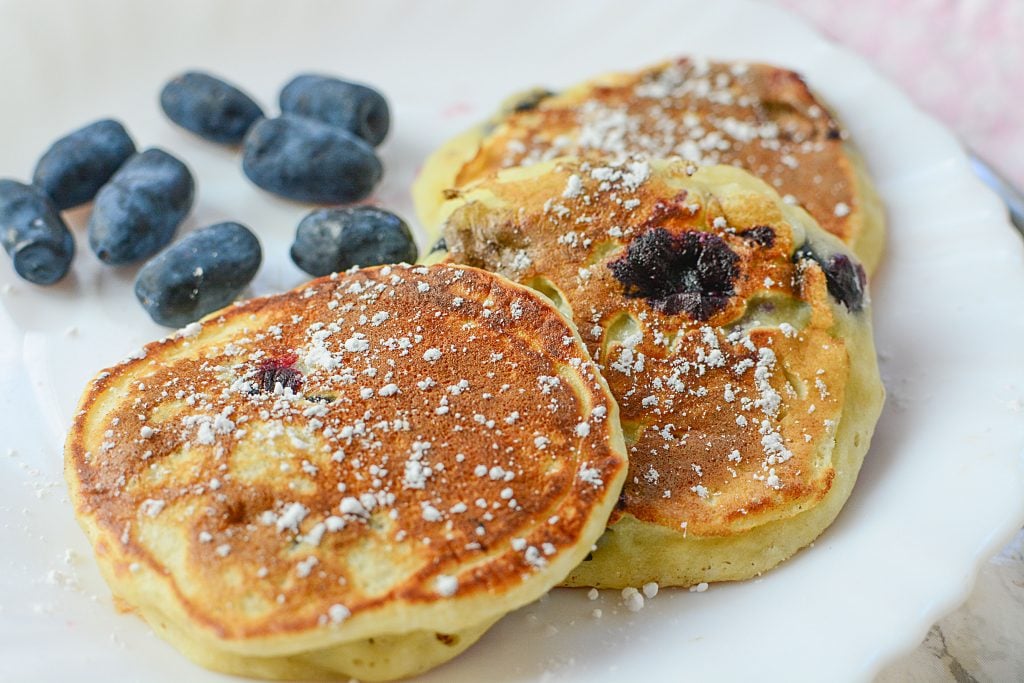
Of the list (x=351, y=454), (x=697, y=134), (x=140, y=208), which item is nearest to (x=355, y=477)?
(x=351, y=454)

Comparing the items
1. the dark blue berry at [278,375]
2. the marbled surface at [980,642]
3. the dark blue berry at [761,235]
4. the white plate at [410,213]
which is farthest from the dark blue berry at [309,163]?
the marbled surface at [980,642]

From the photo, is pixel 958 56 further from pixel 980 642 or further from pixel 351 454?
pixel 351 454

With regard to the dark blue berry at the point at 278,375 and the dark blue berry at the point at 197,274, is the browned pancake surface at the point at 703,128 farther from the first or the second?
the dark blue berry at the point at 278,375

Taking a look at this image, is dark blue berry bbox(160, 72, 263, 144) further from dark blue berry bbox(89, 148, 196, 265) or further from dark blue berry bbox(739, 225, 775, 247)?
dark blue berry bbox(739, 225, 775, 247)

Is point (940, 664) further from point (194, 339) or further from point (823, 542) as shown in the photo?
point (194, 339)

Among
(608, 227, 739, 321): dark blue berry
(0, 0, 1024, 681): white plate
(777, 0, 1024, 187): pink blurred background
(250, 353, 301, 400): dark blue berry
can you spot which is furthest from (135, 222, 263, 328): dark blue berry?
(777, 0, 1024, 187): pink blurred background

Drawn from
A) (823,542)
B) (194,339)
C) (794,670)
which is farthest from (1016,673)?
(194,339)
